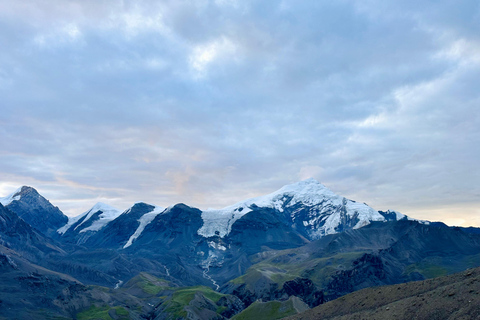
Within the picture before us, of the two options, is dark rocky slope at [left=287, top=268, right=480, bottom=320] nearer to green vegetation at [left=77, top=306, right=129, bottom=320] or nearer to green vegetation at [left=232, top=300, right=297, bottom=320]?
green vegetation at [left=232, top=300, right=297, bottom=320]

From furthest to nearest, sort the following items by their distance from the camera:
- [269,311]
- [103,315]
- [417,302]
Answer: [103,315] → [269,311] → [417,302]

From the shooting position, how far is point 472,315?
174ft

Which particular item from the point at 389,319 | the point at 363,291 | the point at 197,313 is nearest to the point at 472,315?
the point at 389,319

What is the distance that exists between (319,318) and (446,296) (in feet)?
110

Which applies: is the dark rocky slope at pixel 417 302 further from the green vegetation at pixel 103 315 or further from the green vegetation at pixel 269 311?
the green vegetation at pixel 103 315

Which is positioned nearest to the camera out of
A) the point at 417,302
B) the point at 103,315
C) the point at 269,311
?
the point at 417,302

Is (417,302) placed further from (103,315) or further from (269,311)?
(103,315)

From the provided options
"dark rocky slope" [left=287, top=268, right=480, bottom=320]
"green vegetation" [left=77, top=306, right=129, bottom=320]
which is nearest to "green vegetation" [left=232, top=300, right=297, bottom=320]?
"dark rocky slope" [left=287, top=268, right=480, bottom=320]

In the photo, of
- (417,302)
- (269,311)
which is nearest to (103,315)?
(269,311)

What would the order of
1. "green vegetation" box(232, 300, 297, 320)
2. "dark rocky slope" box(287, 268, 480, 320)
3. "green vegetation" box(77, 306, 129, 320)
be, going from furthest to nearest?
"green vegetation" box(77, 306, 129, 320) → "green vegetation" box(232, 300, 297, 320) → "dark rocky slope" box(287, 268, 480, 320)

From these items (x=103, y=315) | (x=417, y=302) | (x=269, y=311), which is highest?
(x=417, y=302)

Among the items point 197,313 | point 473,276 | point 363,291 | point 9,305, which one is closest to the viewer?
point 473,276

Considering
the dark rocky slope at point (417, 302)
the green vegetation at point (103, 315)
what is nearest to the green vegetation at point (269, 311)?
the dark rocky slope at point (417, 302)

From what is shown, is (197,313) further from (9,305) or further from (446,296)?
(446,296)
